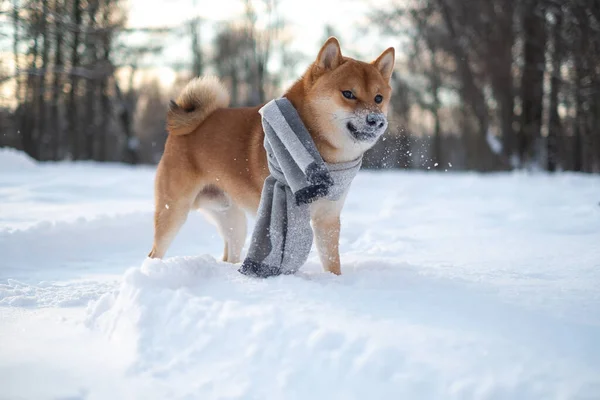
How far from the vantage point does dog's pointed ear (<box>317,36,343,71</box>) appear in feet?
10.2

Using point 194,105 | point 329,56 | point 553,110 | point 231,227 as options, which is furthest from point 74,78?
point 329,56

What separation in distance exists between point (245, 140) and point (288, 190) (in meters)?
0.72

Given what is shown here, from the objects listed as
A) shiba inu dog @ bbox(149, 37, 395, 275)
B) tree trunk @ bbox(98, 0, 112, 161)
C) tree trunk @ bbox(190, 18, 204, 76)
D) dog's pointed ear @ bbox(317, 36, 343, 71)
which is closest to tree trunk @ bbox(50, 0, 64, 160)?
tree trunk @ bbox(98, 0, 112, 161)

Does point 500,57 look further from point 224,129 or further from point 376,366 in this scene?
point 376,366

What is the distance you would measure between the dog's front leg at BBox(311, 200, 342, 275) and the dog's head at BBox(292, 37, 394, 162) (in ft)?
1.21

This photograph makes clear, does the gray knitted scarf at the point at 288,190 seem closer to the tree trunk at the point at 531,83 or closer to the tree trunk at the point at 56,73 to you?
the tree trunk at the point at 56,73

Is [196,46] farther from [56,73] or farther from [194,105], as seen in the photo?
[194,105]

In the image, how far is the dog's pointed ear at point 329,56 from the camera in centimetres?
310

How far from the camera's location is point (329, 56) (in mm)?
3131

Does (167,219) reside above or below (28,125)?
below

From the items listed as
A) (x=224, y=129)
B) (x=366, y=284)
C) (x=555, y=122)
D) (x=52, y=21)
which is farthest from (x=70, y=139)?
(x=366, y=284)

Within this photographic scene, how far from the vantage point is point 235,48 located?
25.8 metres

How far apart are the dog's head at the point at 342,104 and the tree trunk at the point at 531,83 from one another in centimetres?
1117

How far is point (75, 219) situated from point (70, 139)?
1786cm
